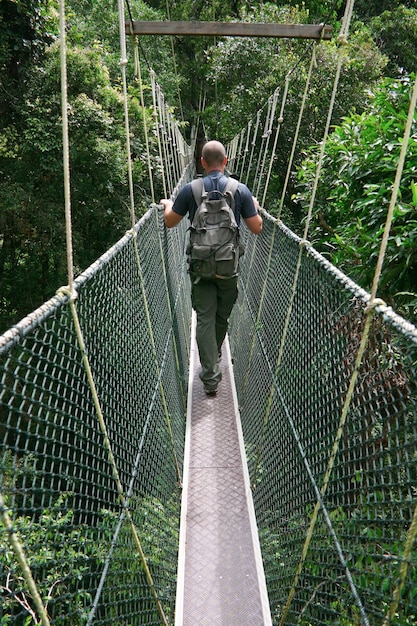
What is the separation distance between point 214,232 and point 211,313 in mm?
394

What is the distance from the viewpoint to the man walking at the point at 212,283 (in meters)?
1.86

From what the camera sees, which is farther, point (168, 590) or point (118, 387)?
point (168, 590)

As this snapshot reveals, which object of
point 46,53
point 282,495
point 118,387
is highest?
point 46,53

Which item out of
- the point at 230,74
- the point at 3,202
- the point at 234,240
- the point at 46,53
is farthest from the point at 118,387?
the point at 230,74

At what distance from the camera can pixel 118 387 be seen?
1306 millimetres

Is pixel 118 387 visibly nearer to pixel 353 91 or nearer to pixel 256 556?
pixel 256 556

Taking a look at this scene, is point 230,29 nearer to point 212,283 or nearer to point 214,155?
point 214,155

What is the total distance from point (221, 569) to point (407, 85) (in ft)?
6.45

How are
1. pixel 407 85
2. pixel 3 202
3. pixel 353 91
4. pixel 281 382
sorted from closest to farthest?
pixel 281 382 → pixel 407 85 → pixel 3 202 → pixel 353 91

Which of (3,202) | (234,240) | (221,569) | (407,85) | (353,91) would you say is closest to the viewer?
(221,569)

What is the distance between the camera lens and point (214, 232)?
5.93 ft

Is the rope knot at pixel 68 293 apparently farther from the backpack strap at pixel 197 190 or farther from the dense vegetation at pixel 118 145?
the dense vegetation at pixel 118 145

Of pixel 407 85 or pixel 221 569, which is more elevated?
pixel 407 85

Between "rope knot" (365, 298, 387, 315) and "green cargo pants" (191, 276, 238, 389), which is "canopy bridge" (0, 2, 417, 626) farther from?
"green cargo pants" (191, 276, 238, 389)
